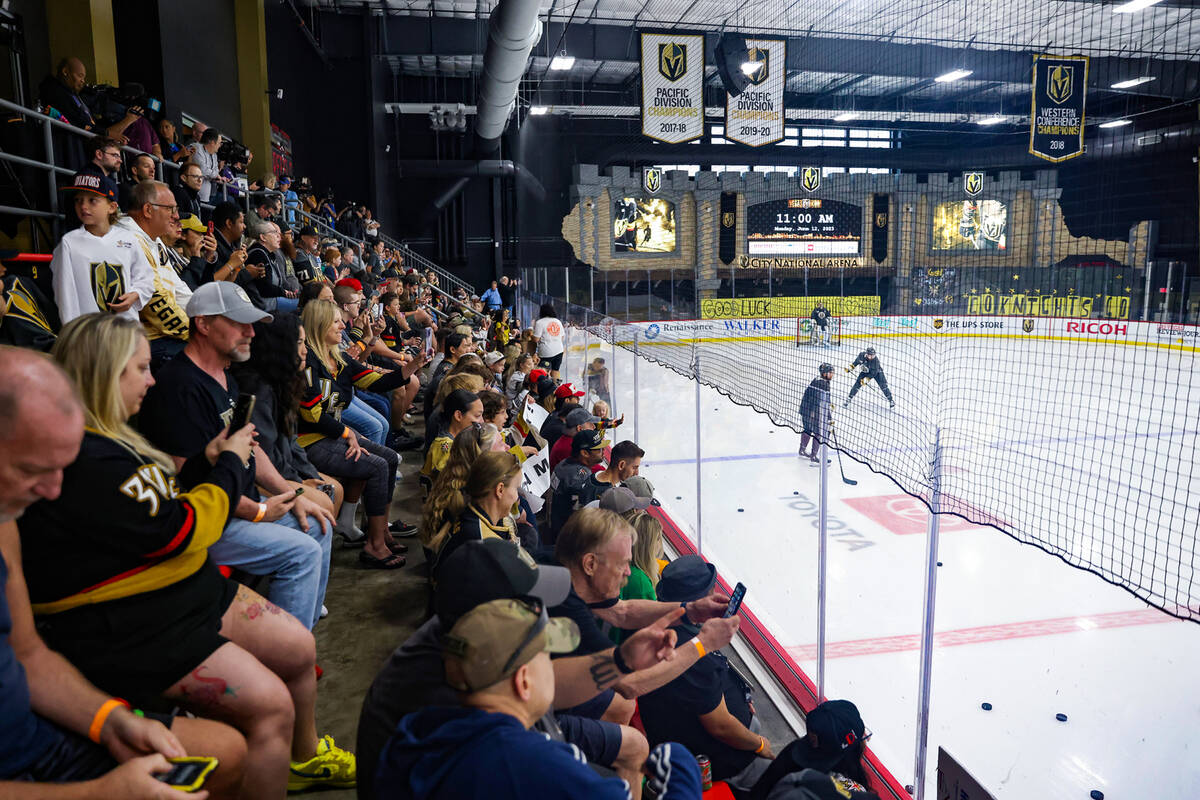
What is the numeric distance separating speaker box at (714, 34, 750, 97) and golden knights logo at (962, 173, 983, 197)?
19341 millimetres

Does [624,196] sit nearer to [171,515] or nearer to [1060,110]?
[1060,110]

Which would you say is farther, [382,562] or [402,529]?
[402,529]

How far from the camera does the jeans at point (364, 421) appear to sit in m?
4.49

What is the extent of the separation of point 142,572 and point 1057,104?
1530 centimetres

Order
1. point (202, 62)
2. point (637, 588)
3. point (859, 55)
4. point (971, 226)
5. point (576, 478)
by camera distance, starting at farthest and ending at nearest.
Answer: point (971, 226), point (859, 55), point (202, 62), point (576, 478), point (637, 588)

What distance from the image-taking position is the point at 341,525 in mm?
4168

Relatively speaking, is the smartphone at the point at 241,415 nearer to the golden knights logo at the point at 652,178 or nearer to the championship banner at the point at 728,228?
the golden knights logo at the point at 652,178

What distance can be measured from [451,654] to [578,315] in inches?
414

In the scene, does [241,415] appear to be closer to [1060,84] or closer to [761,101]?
[761,101]

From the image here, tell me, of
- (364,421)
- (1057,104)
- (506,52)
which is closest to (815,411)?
(364,421)

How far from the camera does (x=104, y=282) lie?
3166mm

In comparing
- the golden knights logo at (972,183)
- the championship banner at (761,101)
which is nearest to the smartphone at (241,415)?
the championship banner at (761,101)

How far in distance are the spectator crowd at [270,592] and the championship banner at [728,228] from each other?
885 inches

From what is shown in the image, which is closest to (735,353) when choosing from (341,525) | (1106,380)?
(1106,380)
